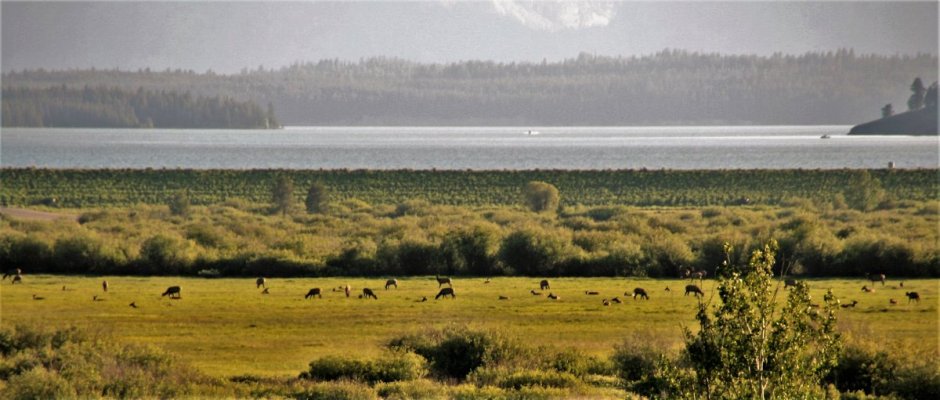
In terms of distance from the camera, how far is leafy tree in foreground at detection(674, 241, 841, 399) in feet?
53.0

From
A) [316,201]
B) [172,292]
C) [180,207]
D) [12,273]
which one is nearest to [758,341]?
[172,292]

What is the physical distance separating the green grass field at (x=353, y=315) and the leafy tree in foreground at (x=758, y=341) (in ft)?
52.7

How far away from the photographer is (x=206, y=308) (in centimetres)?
4453

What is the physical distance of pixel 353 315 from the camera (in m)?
42.4

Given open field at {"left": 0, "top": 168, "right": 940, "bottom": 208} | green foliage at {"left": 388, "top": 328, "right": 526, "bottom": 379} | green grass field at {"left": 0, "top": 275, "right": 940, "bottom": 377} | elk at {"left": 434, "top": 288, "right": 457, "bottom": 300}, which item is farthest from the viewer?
open field at {"left": 0, "top": 168, "right": 940, "bottom": 208}

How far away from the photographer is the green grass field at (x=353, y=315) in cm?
3594

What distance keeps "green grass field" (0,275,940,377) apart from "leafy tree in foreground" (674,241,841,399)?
16058 millimetres

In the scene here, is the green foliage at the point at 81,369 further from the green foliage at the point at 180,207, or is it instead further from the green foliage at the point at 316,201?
the green foliage at the point at 316,201

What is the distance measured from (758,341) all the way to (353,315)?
27442 mm

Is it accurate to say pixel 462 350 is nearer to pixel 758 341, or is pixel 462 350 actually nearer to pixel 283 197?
pixel 758 341

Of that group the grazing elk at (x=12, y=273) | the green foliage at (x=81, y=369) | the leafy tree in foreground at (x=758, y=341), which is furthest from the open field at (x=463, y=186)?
the leafy tree in foreground at (x=758, y=341)

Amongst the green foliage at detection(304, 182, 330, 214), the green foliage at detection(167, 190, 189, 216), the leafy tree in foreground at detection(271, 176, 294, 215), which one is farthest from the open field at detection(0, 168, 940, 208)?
the green foliage at detection(167, 190, 189, 216)

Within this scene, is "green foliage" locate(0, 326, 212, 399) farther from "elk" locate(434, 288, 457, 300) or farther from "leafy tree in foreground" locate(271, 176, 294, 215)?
"leafy tree in foreground" locate(271, 176, 294, 215)

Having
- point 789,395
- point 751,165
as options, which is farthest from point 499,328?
point 751,165
